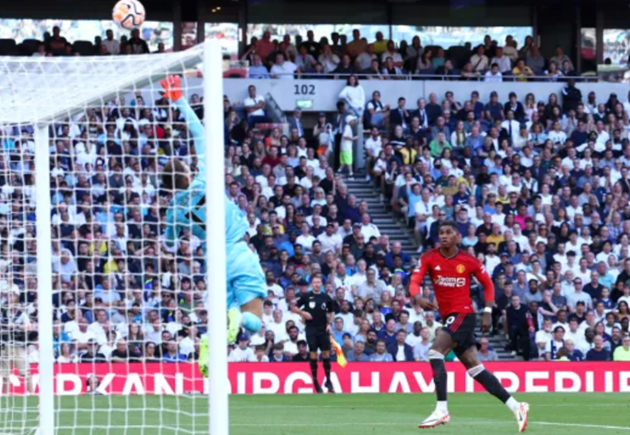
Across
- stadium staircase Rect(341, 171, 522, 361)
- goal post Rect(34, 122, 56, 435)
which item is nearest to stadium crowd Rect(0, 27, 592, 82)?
stadium staircase Rect(341, 171, 522, 361)

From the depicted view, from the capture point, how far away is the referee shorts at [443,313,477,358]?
1334 cm

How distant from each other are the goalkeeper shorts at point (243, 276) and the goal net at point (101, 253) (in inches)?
14.9

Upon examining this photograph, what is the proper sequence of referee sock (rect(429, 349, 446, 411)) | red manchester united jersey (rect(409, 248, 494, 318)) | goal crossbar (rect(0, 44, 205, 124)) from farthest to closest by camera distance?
red manchester united jersey (rect(409, 248, 494, 318)) < referee sock (rect(429, 349, 446, 411)) < goal crossbar (rect(0, 44, 205, 124))

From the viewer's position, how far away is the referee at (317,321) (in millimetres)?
20453

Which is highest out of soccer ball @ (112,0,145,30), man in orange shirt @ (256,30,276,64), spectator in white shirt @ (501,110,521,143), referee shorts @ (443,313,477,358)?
man in orange shirt @ (256,30,276,64)

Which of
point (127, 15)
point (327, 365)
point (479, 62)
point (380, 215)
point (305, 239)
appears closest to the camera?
point (127, 15)

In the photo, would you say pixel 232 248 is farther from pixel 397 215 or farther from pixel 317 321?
pixel 397 215

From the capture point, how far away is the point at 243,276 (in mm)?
10680

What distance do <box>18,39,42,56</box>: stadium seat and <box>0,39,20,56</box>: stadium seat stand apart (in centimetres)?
13

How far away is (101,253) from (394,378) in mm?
4930

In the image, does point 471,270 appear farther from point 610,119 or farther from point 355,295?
point 610,119

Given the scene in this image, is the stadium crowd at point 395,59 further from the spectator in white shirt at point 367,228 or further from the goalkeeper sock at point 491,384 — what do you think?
the goalkeeper sock at point 491,384

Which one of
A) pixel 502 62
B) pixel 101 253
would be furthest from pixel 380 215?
pixel 101 253

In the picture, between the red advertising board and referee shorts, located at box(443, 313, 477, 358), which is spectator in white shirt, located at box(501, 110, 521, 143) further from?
referee shorts, located at box(443, 313, 477, 358)
